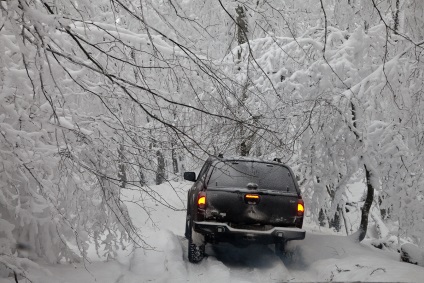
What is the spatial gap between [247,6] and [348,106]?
6.65m

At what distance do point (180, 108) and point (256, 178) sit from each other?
6.90 ft

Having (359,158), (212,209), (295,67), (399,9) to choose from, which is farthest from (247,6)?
(295,67)

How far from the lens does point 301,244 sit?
8.80 meters

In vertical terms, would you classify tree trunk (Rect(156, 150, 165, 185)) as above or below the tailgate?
above

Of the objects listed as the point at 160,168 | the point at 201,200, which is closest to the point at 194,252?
the point at 201,200

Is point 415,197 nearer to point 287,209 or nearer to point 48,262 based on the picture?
point 287,209

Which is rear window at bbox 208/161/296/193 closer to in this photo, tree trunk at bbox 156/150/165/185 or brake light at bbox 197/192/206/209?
brake light at bbox 197/192/206/209

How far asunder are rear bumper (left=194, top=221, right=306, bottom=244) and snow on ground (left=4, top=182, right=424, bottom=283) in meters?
0.45

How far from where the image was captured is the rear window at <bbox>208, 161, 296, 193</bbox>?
24.9 ft

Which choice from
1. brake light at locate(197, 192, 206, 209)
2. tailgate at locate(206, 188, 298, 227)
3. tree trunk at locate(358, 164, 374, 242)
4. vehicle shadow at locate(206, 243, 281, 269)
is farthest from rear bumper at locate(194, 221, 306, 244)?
tree trunk at locate(358, 164, 374, 242)

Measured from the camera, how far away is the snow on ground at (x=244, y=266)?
6.20 metres

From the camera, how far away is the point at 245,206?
745 centimetres

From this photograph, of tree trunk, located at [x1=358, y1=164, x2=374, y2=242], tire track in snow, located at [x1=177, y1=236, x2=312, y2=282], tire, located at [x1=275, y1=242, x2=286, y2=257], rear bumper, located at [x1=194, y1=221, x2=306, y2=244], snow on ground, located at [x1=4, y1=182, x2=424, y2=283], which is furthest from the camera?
tree trunk, located at [x1=358, y1=164, x2=374, y2=242]

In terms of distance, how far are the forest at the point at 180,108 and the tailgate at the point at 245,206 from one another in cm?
82
